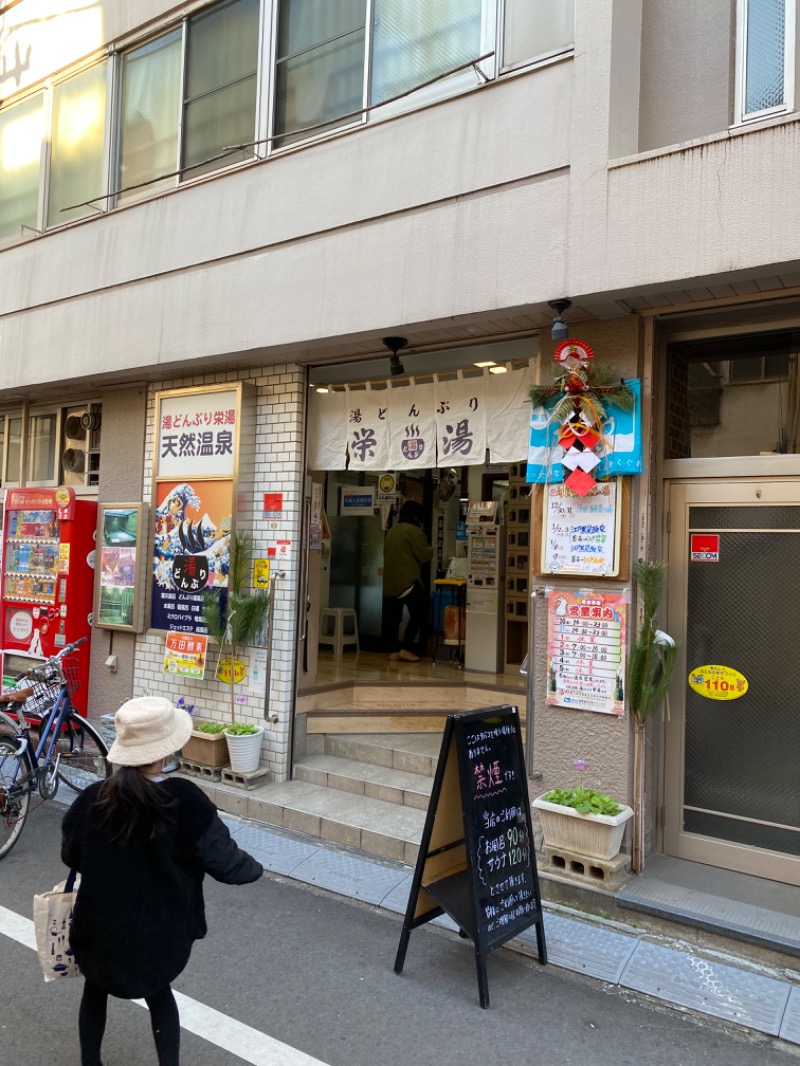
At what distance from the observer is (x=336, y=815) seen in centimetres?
645

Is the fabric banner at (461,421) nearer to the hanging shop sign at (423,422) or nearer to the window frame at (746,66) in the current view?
the hanging shop sign at (423,422)

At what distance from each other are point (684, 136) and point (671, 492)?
2537mm

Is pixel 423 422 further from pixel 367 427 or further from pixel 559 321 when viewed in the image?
pixel 559 321

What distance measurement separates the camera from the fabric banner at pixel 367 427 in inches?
289

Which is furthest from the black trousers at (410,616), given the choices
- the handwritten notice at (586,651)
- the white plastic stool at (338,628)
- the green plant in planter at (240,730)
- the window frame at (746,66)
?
the window frame at (746,66)

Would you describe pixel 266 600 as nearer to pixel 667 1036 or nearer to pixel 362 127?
pixel 362 127

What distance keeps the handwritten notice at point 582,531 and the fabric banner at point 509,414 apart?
725 millimetres

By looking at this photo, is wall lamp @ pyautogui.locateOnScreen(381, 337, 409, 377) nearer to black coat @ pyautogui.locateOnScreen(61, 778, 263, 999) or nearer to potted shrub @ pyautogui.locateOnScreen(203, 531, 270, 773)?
potted shrub @ pyautogui.locateOnScreen(203, 531, 270, 773)

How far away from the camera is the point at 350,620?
1166 cm

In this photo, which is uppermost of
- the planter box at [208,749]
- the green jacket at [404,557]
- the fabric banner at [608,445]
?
the fabric banner at [608,445]

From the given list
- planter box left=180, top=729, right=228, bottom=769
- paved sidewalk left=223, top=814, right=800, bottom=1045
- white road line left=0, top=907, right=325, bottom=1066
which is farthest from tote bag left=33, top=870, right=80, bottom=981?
planter box left=180, top=729, right=228, bottom=769

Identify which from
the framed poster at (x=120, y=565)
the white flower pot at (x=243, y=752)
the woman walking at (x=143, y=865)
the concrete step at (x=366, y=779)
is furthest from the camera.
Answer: the framed poster at (x=120, y=565)

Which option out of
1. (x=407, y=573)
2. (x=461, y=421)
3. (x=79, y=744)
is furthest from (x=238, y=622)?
(x=407, y=573)

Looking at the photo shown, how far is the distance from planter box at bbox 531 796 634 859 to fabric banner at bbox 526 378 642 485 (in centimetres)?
231
